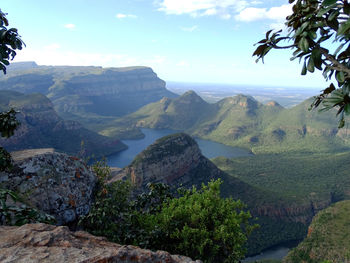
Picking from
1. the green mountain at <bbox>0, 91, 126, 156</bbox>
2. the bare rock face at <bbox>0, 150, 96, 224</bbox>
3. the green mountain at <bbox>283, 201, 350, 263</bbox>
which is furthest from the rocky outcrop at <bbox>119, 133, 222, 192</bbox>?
the green mountain at <bbox>0, 91, 126, 156</bbox>

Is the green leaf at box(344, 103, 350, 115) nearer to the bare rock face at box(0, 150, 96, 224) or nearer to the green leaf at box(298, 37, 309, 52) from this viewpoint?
the green leaf at box(298, 37, 309, 52)

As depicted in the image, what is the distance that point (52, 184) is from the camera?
13.2 metres

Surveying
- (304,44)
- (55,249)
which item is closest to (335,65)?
(304,44)

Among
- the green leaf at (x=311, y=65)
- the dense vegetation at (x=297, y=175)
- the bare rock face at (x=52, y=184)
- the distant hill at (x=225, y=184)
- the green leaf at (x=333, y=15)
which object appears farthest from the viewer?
the dense vegetation at (x=297, y=175)

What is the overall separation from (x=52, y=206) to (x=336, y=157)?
16035 cm

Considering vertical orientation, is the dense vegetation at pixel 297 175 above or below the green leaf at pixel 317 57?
below

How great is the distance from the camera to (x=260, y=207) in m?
83.4

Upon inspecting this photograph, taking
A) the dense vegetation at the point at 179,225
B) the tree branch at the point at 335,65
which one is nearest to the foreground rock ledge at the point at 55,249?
the dense vegetation at the point at 179,225

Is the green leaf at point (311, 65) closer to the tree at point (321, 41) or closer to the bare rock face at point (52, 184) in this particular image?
the tree at point (321, 41)

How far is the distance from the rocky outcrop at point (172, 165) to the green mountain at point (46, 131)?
67542mm

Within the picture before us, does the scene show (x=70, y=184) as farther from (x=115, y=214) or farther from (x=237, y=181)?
(x=237, y=181)

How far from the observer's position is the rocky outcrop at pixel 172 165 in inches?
3272

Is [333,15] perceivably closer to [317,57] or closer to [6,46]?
[317,57]

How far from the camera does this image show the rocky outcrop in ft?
273
